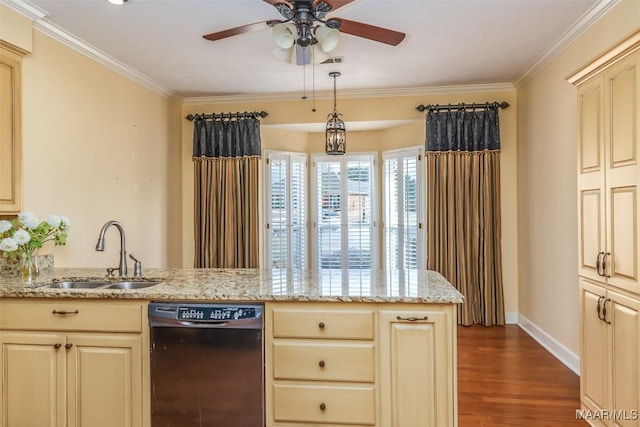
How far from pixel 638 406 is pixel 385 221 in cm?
375

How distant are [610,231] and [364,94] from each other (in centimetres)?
322

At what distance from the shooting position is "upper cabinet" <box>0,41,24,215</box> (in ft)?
8.38

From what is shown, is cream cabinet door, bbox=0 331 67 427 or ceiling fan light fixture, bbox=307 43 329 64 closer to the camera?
cream cabinet door, bbox=0 331 67 427

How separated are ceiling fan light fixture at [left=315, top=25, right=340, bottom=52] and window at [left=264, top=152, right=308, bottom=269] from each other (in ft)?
10.4

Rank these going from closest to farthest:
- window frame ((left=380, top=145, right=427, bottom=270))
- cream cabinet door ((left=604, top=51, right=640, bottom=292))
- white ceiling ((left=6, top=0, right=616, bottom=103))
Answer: cream cabinet door ((left=604, top=51, right=640, bottom=292)), white ceiling ((left=6, top=0, right=616, bottom=103)), window frame ((left=380, top=145, right=427, bottom=270))

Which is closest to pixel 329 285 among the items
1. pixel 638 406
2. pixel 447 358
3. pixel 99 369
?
pixel 447 358

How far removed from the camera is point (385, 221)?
5.55m

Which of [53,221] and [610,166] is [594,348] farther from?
[53,221]

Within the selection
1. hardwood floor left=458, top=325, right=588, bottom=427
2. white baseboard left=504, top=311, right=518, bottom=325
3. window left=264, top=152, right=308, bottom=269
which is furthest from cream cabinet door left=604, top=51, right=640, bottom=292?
window left=264, top=152, right=308, bottom=269

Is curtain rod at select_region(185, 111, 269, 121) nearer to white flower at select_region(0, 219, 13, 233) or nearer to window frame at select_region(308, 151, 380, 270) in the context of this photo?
window frame at select_region(308, 151, 380, 270)

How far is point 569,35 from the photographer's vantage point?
321 cm

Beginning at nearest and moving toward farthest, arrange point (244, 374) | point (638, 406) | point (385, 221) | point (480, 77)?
point (638, 406) < point (244, 374) < point (480, 77) < point (385, 221)

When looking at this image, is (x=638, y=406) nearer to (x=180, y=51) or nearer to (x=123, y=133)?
(x=180, y=51)

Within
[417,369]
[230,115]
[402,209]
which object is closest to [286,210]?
[230,115]
